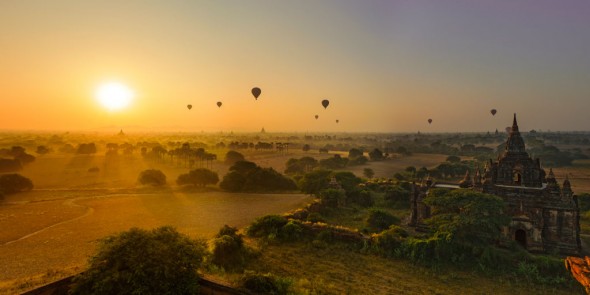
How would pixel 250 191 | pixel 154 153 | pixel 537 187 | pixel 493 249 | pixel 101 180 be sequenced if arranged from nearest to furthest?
pixel 493 249, pixel 537 187, pixel 250 191, pixel 101 180, pixel 154 153

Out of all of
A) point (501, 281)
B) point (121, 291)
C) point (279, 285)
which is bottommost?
point (501, 281)

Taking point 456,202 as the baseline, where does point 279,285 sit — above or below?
below

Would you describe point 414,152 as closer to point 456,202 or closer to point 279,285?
point 456,202

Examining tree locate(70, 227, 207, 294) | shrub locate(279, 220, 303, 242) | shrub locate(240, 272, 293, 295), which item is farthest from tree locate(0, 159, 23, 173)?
shrub locate(240, 272, 293, 295)

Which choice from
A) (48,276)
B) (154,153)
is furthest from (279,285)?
(154,153)

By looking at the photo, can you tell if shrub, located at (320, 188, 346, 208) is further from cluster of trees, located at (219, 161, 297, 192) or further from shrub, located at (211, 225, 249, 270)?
shrub, located at (211, 225, 249, 270)

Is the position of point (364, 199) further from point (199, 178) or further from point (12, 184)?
point (12, 184)

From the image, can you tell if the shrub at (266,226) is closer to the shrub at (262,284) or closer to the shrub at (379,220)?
the shrub at (379,220)

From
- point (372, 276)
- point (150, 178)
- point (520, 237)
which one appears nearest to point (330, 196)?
point (372, 276)
